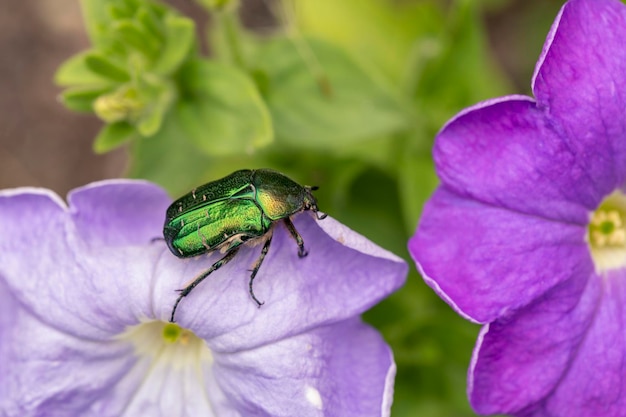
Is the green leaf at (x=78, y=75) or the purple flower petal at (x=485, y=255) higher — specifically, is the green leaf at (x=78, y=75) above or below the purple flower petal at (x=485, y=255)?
above

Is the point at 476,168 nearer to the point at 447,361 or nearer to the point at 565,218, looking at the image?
the point at 565,218

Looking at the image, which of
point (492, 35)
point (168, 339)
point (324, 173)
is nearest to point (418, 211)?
point (324, 173)

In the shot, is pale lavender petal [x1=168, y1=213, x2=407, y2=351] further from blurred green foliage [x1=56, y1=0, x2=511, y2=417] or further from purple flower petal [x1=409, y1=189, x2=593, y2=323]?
blurred green foliage [x1=56, y1=0, x2=511, y2=417]

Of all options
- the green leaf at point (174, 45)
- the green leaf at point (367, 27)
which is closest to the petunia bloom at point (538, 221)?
the green leaf at point (174, 45)

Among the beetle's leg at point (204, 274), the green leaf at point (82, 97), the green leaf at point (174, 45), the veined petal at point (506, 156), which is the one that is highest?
the green leaf at point (174, 45)

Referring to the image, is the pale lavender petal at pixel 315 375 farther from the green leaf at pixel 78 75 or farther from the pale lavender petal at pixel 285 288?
the green leaf at pixel 78 75

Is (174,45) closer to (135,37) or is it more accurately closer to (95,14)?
(135,37)

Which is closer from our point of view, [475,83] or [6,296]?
[6,296]
